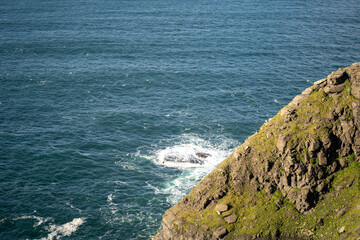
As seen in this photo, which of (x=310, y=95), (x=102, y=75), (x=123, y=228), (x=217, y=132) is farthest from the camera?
(x=102, y=75)

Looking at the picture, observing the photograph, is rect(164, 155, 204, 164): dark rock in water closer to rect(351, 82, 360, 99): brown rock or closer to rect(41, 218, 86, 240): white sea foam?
rect(41, 218, 86, 240): white sea foam

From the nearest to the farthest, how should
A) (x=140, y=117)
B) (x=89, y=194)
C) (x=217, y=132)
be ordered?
(x=89, y=194) → (x=217, y=132) → (x=140, y=117)

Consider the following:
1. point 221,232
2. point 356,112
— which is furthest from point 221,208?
point 356,112

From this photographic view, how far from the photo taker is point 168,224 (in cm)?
6419

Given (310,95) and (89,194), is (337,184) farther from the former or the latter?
(89,194)

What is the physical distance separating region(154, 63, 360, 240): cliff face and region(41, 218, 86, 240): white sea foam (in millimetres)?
28832

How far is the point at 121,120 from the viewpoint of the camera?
132250 mm

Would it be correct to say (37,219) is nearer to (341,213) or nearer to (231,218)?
(231,218)

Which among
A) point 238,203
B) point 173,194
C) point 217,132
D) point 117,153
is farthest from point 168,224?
point 217,132

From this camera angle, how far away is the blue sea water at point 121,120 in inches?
3573

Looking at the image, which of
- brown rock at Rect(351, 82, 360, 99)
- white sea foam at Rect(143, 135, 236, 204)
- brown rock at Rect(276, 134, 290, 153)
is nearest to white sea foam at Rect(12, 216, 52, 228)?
white sea foam at Rect(143, 135, 236, 204)

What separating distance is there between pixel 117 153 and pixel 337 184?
227ft

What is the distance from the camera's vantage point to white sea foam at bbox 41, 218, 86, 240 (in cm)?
8262

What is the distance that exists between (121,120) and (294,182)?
81.1 meters
